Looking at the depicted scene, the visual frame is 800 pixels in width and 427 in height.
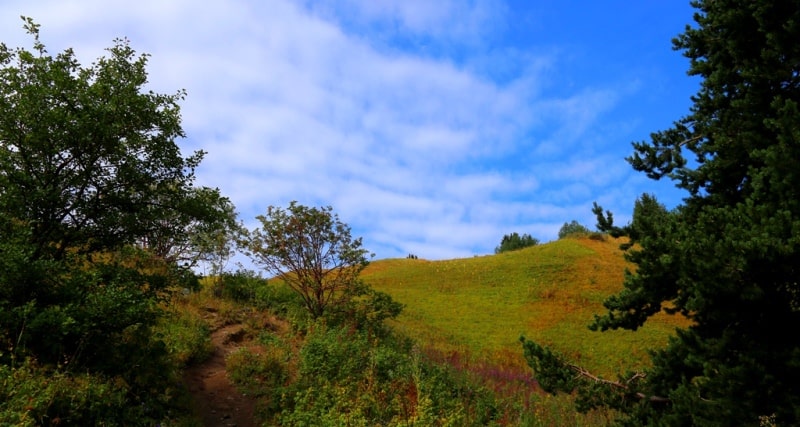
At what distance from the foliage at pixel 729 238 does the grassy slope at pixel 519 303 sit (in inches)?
507

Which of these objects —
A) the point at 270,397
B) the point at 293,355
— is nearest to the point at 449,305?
A: the point at 293,355

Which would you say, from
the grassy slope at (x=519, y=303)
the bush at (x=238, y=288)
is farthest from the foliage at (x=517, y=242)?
the bush at (x=238, y=288)

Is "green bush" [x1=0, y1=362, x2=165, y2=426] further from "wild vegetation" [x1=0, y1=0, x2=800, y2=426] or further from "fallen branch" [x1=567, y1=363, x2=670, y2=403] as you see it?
"fallen branch" [x1=567, y1=363, x2=670, y2=403]

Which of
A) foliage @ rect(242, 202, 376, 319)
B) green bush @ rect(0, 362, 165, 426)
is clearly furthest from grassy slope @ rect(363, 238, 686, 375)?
green bush @ rect(0, 362, 165, 426)

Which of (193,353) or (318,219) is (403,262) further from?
(193,353)

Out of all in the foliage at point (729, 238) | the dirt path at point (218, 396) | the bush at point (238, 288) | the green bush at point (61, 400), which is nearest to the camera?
the foliage at point (729, 238)

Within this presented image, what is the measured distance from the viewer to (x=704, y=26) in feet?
26.6

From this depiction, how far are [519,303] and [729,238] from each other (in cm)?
2763

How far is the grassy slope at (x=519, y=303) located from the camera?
23.3 metres

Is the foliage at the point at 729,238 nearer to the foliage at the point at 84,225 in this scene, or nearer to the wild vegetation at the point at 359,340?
the wild vegetation at the point at 359,340

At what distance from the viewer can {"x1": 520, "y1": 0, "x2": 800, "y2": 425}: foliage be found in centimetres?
487

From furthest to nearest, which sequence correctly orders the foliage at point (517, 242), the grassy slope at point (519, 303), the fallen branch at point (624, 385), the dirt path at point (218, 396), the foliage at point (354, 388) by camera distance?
the foliage at point (517, 242), the grassy slope at point (519, 303), the dirt path at point (218, 396), the foliage at point (354, 388), the fallen branch at point (624, 385)

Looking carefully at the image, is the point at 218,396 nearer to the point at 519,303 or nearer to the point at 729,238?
the point at 729,238

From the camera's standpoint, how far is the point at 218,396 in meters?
10.3
